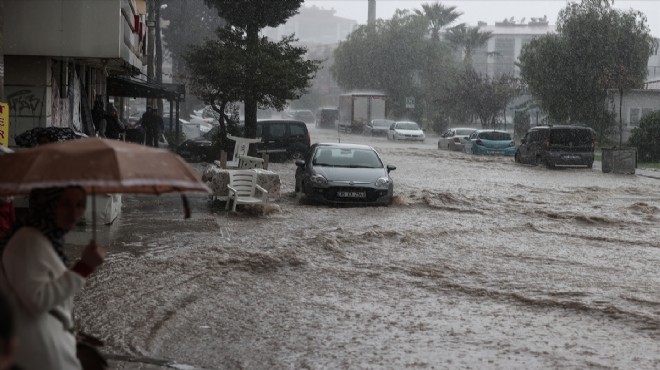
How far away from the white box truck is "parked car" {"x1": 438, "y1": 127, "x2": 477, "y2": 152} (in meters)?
23.2

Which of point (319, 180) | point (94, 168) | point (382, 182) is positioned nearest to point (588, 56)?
point (382, 182)

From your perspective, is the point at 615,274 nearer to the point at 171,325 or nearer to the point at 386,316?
the point at 386,316

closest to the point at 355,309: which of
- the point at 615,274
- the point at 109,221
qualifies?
the point at 615,274

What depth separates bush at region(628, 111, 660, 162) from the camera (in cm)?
4022

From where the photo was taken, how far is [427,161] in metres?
40.4

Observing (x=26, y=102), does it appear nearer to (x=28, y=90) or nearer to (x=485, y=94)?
(x=28, y=90)

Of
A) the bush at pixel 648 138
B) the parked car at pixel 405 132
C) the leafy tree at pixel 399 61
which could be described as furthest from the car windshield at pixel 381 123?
the bush at pixel 648 138

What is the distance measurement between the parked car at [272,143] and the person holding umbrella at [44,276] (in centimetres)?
2995

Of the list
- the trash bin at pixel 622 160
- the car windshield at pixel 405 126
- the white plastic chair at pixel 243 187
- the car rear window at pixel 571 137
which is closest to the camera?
the white plastic chair at pixel 243 187

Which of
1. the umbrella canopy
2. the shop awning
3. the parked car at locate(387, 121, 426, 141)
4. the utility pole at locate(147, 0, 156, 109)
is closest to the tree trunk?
the shop awning

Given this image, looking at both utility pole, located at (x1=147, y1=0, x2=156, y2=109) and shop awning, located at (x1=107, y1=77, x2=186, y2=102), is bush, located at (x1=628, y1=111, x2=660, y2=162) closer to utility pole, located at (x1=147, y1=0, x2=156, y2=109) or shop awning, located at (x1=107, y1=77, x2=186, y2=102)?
shop awning, located at (x1=107, y1=77, x2=186, y2=102)

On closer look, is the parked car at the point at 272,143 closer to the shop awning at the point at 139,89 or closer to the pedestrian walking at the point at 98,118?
the shop awning at the point at 139,89

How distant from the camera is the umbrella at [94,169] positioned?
4580 millimetres

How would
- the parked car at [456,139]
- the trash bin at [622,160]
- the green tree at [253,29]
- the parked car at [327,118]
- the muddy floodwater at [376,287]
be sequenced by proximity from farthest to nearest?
the parked car at [327,118], the parked car at [456,139], the trash bin at [622,160], the green tree at [253,29], the muddy floodwater at [376,287]
